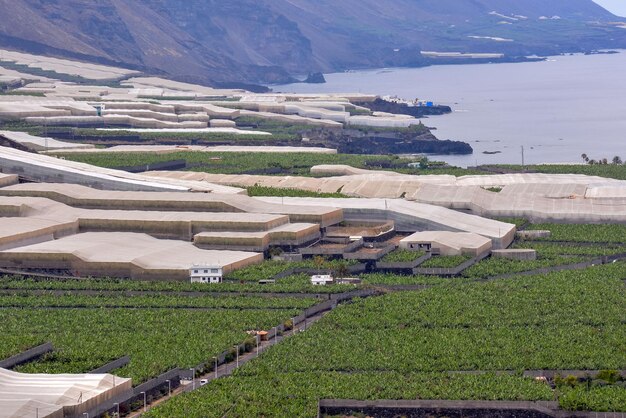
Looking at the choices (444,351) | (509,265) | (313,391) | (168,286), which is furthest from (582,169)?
(313,391)

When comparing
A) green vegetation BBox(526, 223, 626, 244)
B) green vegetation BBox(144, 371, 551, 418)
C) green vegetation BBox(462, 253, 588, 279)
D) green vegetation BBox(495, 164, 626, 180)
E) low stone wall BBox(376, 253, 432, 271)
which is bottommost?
green vegetation BBox(144, 371, 551, 418)

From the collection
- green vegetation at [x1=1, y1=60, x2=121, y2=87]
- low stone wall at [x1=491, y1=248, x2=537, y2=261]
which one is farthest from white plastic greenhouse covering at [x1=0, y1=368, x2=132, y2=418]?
green vegetation at [x1=1, y1=60, x2=121, y2=87]

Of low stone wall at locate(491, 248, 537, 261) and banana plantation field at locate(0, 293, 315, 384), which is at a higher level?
low stone wall at locate(491, 248, 537, 261)

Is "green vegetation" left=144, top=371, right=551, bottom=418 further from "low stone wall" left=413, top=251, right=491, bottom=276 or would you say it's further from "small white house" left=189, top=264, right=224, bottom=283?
"low stone wall" left=413, top=251, right=491, bottom=276

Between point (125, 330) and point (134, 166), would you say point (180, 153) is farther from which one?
point (125, 330)

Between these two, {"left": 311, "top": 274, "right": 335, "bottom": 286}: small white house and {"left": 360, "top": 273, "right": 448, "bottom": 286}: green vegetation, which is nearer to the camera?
{"left": 311, "top": 274, "right": 335, "bottom": 286}: small white house

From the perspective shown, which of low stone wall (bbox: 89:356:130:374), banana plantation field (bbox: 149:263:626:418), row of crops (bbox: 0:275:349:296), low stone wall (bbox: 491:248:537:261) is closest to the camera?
banana plantation field (bbox: 149:263:626:418)

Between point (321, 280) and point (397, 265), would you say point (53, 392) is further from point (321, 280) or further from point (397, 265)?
point (397, 265)
